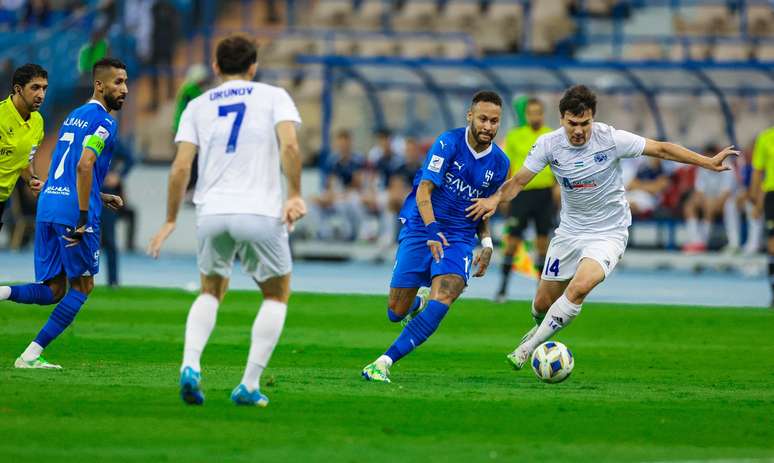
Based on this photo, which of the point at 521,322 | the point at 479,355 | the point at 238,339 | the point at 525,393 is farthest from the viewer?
the point at 521,322

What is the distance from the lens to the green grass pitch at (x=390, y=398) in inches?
283

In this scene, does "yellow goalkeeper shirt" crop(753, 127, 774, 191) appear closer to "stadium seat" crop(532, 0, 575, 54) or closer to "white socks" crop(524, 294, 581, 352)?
"white socks" crop(524, 294, 581, 352)

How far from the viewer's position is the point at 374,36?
3125cm

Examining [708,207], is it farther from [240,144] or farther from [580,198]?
[240,144]

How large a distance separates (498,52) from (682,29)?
4106 millimetres

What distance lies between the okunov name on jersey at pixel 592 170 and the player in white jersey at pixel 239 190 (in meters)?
3.16

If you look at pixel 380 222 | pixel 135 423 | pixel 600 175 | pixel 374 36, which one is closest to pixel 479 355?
pixel 600 175

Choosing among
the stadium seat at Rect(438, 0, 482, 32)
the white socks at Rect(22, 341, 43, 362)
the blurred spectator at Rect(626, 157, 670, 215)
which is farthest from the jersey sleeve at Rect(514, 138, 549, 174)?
the stadium seat at Rect(438, 0, 482, 32)

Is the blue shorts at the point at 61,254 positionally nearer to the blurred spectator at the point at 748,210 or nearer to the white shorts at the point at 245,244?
the white shorts at the point at 245,244

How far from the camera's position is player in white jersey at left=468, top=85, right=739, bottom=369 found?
417 inches

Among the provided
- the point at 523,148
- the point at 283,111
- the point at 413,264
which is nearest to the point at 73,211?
the point at 413,264

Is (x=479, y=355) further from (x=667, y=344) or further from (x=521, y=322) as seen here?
(x=521, y=322)

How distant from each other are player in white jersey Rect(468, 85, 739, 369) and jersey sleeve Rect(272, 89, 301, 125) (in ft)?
8.84

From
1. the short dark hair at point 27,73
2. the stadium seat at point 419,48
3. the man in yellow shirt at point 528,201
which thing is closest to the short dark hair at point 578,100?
the short dark hair at point 27,73
